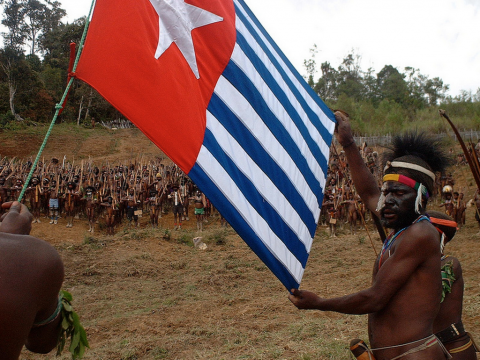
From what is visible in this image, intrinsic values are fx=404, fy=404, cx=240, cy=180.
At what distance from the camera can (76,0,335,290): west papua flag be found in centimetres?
229

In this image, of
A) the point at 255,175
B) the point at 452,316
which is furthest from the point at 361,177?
the point at 452,316

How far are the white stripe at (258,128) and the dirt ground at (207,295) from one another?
6.86 feet

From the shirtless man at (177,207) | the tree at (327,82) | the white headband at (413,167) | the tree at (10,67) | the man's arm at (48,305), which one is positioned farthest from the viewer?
the tree at (327,82)

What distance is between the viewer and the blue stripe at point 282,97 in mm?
2869

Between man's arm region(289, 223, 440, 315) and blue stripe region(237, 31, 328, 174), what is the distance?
1.13 m

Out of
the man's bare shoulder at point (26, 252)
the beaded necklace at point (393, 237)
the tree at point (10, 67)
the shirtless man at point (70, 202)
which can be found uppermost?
the tree at point (10, 67)

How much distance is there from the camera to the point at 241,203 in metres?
2.43

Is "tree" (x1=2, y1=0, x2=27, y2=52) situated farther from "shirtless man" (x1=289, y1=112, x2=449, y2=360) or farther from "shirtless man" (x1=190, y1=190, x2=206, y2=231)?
"shirtless man" (x1=289, y1=112, x2=449, y2=360)

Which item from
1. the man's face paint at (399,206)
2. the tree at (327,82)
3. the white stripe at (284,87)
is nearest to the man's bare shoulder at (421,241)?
the man's face paint at (399,206)

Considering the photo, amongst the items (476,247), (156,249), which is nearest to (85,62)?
(156,249)

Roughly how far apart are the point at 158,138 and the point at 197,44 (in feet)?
2.62

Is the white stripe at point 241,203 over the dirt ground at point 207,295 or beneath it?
over

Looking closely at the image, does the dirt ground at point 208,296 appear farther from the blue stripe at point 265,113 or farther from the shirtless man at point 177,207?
the shirtless man at point 177,207

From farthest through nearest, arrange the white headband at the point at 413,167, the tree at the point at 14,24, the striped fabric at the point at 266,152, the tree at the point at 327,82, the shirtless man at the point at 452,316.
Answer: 1. the tree at the point at 327,82
2. the tree at the point at 14,24
3. the shirtless man at the point at 452,316
4. the striped fabric at the point at 266,152
5. the white headband at the point at 413,167
